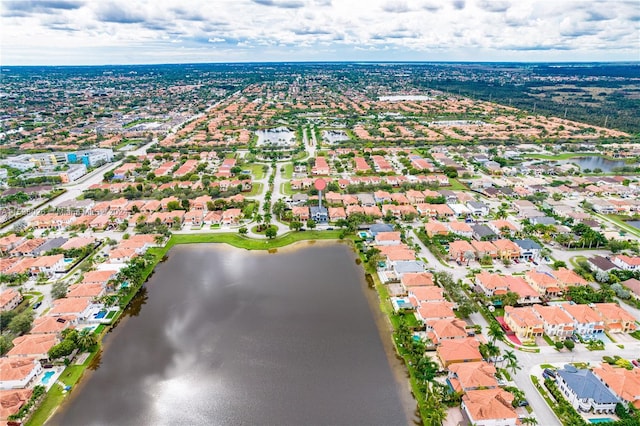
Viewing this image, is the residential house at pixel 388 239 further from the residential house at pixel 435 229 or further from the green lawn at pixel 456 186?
the green lawn at pixel 456 186

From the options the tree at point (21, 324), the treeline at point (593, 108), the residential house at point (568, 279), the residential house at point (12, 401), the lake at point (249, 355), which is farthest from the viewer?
the treeline at point (593, 108)

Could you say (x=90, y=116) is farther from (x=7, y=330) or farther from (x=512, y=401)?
(x=512, y=401)

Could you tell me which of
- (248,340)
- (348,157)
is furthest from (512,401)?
(348,157)

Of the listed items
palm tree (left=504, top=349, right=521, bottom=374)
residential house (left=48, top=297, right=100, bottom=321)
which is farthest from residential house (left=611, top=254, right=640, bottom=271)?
residential house (left=48, top=297, right=100, bottom=321)

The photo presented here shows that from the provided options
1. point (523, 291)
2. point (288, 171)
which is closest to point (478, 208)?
point (523, 291)

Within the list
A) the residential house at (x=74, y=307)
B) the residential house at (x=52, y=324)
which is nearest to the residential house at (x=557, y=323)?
the residential house at (x=74, y=307)

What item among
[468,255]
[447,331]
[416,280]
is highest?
[468,255]

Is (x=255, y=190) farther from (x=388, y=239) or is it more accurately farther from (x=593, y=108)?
(x=593, y=108)

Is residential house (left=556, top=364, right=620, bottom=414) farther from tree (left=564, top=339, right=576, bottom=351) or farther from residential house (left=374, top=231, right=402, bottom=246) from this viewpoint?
residential house (left=374, top=231, right=402, bottom=246)
